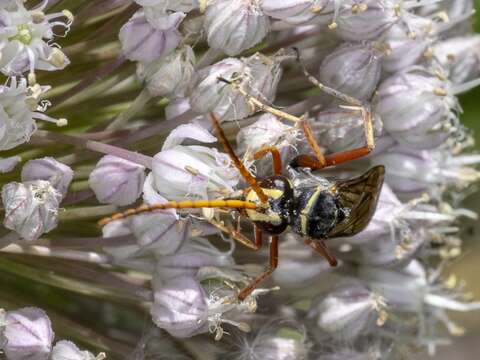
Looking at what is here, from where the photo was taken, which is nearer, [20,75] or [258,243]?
[20,75]

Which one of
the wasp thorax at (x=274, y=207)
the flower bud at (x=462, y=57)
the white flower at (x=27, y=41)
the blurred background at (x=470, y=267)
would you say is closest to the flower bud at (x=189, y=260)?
the wasp thorax at (x=274, y=207)

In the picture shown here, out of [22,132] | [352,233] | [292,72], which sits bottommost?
[352,233]

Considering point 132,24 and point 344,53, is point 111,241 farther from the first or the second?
point 344,53

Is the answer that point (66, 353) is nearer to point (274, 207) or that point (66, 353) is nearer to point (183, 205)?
point (183, 205)

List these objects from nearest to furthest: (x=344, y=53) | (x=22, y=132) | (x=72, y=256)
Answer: (x=22, y=132) → (x=72, y=256) → (x=344, y=53)

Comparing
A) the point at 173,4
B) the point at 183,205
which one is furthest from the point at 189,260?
the point at 173,4

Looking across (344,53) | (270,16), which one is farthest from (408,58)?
(270,16)

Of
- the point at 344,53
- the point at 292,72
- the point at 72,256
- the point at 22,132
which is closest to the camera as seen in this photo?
the point at 22,132

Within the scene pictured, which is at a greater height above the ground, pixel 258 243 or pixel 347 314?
pixel 258 243
